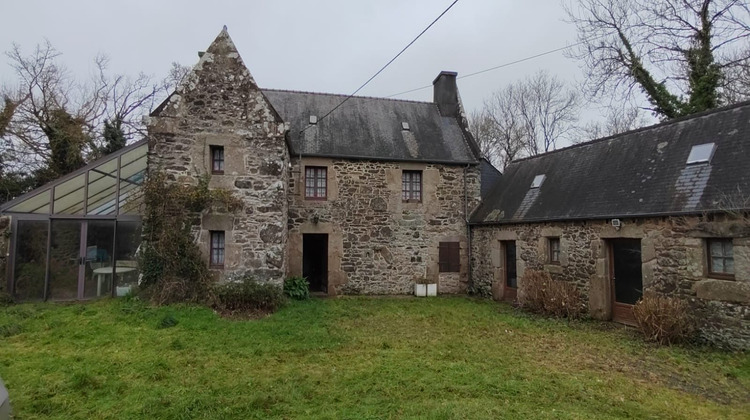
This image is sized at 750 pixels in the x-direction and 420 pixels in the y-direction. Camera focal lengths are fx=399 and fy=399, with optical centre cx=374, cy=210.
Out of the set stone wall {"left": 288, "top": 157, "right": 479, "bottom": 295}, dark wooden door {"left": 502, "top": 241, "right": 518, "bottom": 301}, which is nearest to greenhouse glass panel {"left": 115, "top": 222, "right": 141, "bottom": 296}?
stone wall {"left": 288, "top": 157, "right": 479, "bottom": 295}

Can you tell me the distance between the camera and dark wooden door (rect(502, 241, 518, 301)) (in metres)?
12.0

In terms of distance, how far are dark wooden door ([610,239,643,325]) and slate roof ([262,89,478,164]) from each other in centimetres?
592

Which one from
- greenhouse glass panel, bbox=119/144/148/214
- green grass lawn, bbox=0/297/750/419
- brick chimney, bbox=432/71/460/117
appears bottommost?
green grass lawn, bbox=0/297/750/419

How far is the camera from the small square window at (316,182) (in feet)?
42.1

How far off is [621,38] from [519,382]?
669 inches

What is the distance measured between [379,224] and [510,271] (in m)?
4.33

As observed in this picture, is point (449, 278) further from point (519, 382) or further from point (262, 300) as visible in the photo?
point (519, 382)

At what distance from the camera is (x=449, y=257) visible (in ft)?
44.8

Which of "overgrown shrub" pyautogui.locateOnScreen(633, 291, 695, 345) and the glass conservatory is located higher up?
the glass conservatory

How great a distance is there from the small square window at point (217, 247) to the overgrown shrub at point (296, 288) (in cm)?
201

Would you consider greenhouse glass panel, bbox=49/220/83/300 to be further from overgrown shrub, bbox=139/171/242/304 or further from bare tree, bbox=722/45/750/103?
bare tree, bbox=722/45/750/103

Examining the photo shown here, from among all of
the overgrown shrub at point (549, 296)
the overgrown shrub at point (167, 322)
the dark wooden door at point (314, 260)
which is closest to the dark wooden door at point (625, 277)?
the overgrown shrub at point (549, 296)

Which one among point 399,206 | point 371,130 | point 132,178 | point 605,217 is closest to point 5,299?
point 132,178

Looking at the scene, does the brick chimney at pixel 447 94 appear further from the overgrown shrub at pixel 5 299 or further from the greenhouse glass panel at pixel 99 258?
the overgrown shrub at pixel 5 299
